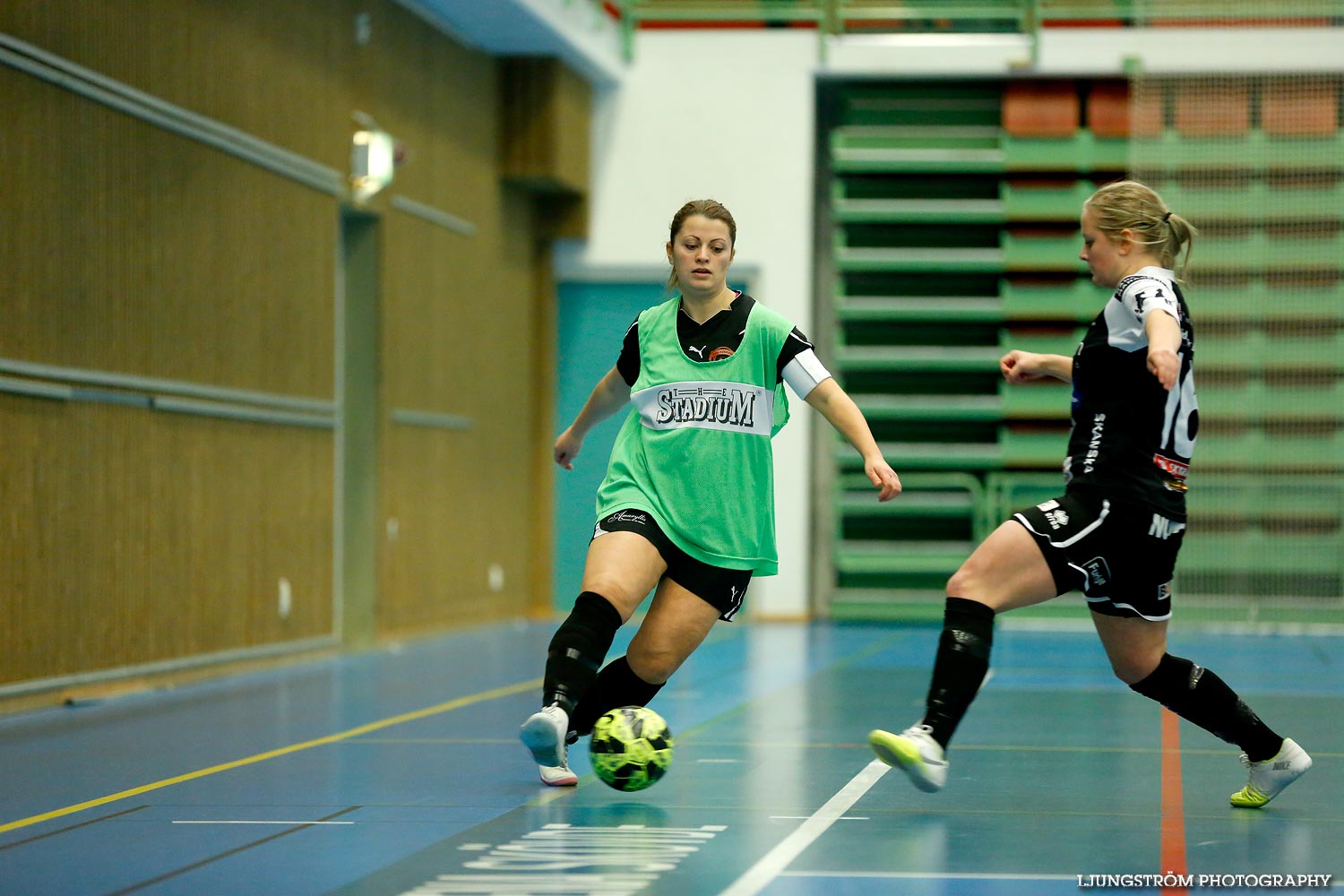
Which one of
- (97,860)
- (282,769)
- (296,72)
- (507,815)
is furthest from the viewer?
(296,72)

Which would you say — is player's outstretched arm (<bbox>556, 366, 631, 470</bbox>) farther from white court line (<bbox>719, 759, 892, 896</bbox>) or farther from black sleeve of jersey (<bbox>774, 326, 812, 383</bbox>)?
white court line (<bbox>719, 759, 892, 896</bbox>)

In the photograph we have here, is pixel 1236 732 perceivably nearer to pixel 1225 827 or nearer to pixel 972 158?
pixel 1225 827

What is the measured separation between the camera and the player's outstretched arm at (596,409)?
18.3ft

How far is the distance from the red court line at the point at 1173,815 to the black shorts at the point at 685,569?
143cm

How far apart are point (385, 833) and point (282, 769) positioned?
1451 mm

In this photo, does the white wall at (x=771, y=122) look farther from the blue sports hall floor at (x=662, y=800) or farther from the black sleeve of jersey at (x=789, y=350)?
the black sleeve of jersey at (x=789, y=350)

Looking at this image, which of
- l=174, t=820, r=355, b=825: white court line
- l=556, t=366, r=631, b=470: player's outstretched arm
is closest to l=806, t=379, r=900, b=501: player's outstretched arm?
l=556, t=366, r=631, b=470: player's outstretched arm

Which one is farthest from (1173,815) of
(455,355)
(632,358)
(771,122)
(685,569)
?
(771,122)

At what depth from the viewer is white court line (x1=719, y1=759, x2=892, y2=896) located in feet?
13.2

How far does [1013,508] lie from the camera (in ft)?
51.7

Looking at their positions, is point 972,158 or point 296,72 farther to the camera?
point 972,158

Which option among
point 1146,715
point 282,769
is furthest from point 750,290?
point 282,769

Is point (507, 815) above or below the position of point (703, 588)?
below

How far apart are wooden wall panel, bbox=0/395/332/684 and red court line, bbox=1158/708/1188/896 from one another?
5027mm
